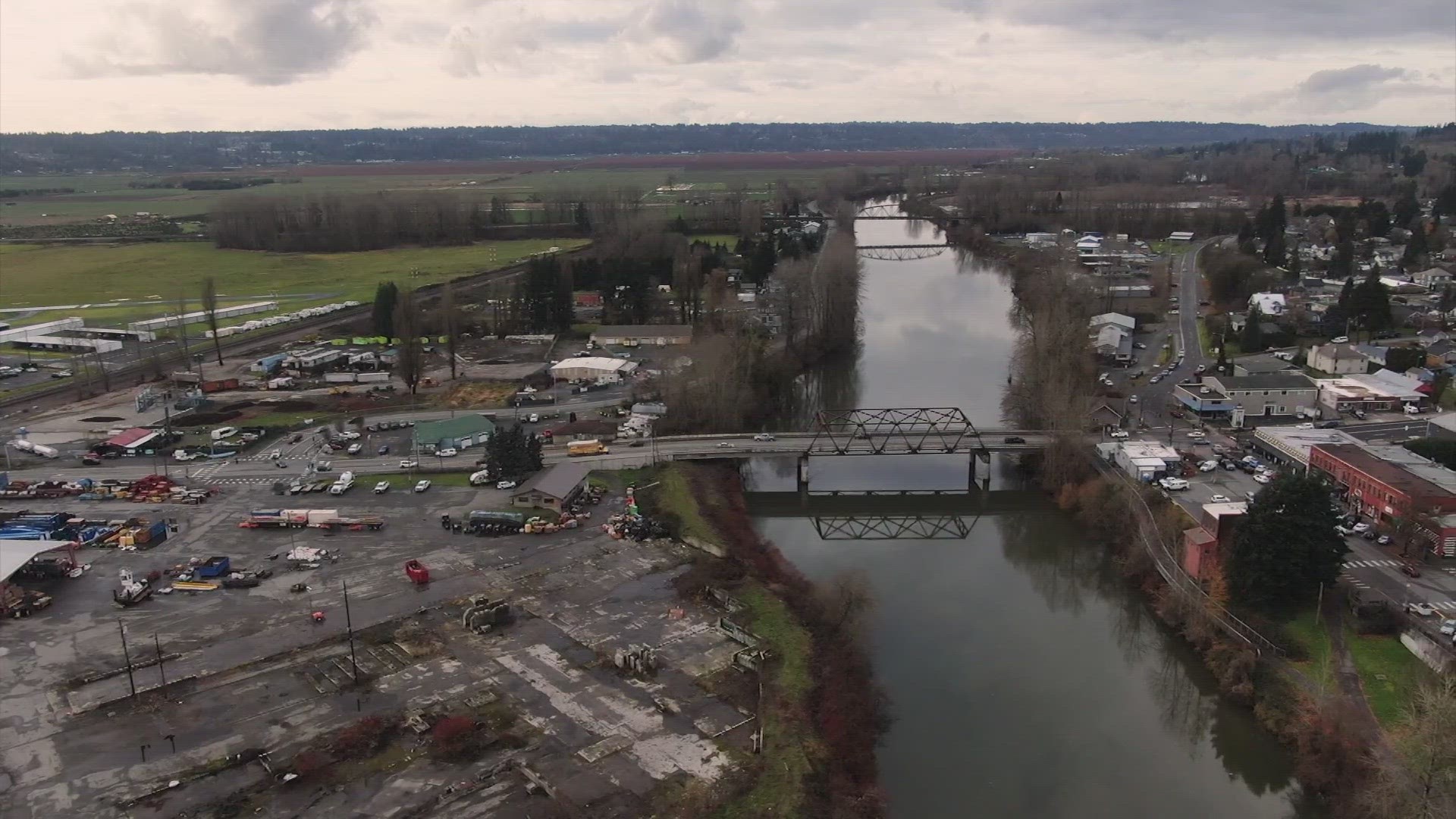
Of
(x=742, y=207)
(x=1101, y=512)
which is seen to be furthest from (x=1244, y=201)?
(x=1101, y=512)

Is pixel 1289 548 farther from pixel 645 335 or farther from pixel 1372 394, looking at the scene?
pixel 645 335

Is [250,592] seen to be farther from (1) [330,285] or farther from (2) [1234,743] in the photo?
(1) [330,285]

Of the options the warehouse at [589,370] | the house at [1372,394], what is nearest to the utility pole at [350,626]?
the warehouse at [589,370]

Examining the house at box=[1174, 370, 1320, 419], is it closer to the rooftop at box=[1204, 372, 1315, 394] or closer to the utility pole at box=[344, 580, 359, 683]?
the rooftop at box=[1204, 372, 1315, 394]

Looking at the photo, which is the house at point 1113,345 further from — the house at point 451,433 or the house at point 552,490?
the house at point 451,433

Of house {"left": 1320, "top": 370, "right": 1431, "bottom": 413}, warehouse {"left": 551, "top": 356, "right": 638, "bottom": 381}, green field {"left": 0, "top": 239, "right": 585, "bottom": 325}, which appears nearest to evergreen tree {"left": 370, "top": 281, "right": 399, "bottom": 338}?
green field {"left": 0, "top": 239, "right": 585, "bottom": 325}

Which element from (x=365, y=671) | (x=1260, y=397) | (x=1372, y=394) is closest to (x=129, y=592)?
(x=365, y=671)
